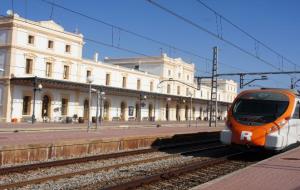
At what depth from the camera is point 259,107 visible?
15141 millimetres

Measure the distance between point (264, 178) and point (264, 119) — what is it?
16.8 ft

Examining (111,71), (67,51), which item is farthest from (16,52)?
(111,71)

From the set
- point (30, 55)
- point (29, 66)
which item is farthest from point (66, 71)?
point (30, 55)

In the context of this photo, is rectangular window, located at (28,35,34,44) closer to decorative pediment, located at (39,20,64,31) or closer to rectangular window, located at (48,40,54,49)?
decorative pediment, located at (39,20,64,31)

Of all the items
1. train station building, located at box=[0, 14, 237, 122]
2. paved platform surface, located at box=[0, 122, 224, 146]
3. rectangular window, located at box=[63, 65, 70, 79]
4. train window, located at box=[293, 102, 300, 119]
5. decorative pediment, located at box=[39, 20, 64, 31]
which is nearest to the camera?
train window, located at box=[293, 102, 300, 119]

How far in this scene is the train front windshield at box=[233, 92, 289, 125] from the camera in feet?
48.0

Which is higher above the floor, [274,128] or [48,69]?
[48,69]

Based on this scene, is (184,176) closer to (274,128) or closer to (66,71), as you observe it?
(274,128)

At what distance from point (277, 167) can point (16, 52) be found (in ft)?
126

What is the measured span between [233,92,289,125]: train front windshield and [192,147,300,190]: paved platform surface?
2207 mm

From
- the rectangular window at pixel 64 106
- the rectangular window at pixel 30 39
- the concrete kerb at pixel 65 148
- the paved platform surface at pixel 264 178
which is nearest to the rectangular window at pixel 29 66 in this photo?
the rectangular window at pixel 30 39

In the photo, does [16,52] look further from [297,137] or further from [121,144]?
[297,137]

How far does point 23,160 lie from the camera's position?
43.4 feet

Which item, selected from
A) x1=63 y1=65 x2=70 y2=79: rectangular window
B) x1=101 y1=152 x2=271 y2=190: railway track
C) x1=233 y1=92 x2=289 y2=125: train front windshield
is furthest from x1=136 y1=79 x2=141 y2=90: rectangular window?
x1=101 y1=152 x2=271 y2=190: railway track
